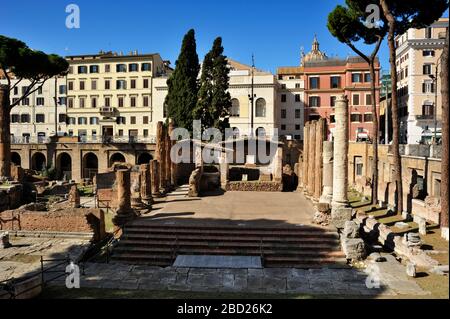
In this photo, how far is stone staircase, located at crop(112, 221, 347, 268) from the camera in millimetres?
13406

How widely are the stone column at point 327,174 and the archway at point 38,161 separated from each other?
37.4 m

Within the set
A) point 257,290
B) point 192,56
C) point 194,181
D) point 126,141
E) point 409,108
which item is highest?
point 192,56

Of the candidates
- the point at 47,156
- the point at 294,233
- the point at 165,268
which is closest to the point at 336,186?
the point at 294,233

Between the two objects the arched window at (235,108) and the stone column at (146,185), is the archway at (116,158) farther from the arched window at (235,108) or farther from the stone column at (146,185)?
the stone column at (146,185)

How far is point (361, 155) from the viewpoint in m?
33.4

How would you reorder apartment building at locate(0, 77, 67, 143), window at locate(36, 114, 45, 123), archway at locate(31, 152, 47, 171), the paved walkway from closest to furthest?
the paved walkway < archway at locate(31, 152, 47, 171) < apartment building at locate(0, 77, 67, 143) < window at locate(36, 114, 45, 123)

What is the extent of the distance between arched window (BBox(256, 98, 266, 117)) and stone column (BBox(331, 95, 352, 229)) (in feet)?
98.0

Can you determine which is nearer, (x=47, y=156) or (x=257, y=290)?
(x=257, y=290)

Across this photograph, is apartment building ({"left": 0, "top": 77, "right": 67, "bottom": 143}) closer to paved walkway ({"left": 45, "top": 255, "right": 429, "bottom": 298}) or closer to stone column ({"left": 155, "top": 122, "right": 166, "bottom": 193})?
stone column ({"left": 155, "top": 122, "right": 166, "bottom": 193})

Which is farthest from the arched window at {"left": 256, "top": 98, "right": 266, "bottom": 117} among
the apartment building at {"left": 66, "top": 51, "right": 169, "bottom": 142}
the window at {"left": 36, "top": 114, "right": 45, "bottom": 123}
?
the window at {"left": 36, "top": 114, "right": 45, "bottom": 123}

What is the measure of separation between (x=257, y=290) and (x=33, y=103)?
51.5 metres

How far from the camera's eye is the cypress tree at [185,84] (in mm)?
37969

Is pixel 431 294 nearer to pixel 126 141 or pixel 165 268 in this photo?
pixel 165 268

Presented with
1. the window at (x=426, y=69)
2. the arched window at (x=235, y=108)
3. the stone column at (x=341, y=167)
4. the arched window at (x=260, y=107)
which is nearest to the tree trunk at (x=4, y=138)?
the arched window at (x=235, y=108)
